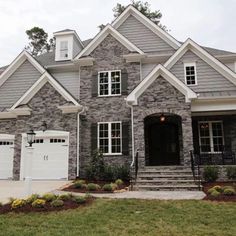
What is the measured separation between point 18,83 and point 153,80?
29.2ft

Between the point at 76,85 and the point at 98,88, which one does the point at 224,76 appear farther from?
the point at 76,85

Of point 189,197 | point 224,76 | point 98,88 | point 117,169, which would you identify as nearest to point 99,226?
point 189,197

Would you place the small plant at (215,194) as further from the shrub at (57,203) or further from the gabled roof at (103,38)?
the gabled roof at (103,38)

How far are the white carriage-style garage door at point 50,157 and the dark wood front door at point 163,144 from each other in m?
4.63

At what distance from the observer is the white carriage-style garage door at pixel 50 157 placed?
1462cm

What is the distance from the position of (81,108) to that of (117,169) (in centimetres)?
371

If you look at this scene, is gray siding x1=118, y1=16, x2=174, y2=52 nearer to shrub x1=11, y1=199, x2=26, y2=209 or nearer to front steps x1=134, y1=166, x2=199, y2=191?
front steps x1=134, y1=166, x2=199, y2=191

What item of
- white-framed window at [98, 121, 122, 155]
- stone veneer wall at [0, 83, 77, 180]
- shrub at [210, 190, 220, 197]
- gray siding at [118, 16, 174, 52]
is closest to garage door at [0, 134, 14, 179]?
stone veneer wall at [0, 83, 77, 180]

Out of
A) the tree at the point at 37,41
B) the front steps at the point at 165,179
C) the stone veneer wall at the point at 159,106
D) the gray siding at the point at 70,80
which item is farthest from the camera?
the tree at the point at 37,41

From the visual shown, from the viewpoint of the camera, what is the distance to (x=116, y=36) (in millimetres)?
16344

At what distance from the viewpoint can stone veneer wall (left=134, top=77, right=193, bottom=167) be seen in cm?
1311

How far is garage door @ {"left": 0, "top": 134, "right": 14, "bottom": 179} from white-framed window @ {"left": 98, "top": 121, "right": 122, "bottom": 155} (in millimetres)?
5216

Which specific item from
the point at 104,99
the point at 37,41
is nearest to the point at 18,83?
the point at 104,99

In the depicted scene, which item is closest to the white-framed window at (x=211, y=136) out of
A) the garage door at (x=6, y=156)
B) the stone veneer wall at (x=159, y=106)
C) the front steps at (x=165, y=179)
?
the stone veneer wall at (x=159, y=106)
